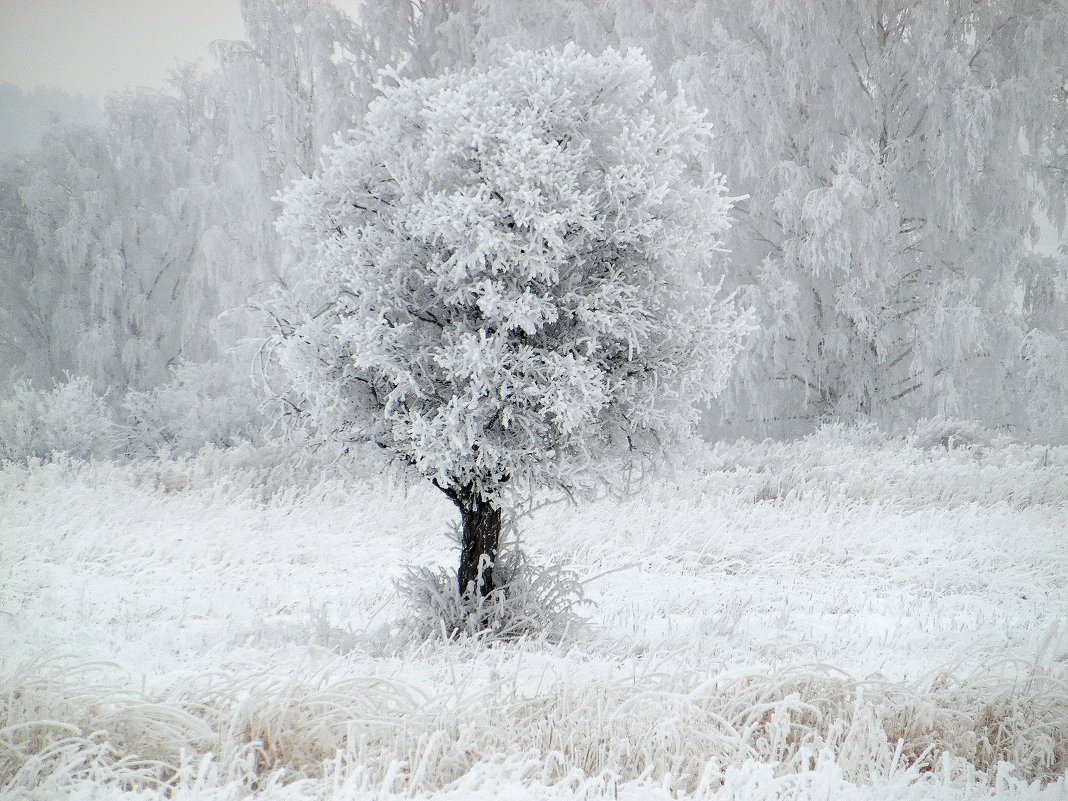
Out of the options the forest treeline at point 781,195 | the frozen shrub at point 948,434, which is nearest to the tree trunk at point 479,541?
the forest treeline at point 781,195

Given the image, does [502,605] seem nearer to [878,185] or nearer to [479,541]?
[479,541]

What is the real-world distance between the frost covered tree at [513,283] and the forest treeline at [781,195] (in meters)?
6.02

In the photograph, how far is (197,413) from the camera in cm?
1402

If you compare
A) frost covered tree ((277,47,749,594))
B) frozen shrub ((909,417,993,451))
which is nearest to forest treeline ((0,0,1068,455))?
frozen shrub ((909,417,993,451))

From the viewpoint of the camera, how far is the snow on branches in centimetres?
432

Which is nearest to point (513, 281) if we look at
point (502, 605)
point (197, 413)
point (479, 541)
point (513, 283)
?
point (513, 283)

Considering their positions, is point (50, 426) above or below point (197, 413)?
above

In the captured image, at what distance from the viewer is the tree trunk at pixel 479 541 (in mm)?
5070

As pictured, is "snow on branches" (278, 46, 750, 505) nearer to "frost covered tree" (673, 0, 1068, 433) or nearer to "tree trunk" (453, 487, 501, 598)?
"tree trunk" (453, 487, 501, 598)

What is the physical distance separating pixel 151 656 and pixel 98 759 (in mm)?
1407

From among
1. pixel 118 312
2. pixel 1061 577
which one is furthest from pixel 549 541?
pixel 118 312

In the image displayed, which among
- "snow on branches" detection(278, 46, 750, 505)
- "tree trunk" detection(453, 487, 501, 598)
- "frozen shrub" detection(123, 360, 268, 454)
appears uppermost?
"snow on branches" detection(278, 46, 750, 505)

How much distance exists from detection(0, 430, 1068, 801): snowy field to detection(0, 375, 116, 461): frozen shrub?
1786 millimetres

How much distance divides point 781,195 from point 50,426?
11.8 metres
